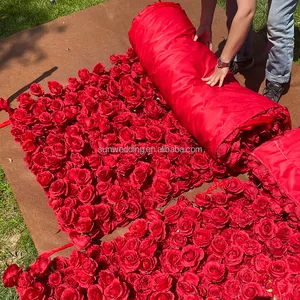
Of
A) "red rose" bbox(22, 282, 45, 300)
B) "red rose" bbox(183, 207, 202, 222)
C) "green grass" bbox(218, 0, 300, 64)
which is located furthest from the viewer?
"green grass" bbox(218, 0, 300, 64)

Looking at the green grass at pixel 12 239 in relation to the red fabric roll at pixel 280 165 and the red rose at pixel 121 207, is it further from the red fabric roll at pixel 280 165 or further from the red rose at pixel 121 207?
the red fabric roll at pixel 280 165

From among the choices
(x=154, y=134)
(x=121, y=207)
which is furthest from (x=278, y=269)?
(x=154, y=134)

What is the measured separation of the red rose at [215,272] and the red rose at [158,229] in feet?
1.06

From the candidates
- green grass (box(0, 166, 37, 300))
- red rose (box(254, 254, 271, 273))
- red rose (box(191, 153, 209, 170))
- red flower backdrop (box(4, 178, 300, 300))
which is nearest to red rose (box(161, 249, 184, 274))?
red flower backdrop (box(4, 178, 300, 300))

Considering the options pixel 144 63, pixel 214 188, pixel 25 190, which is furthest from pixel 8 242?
pixel 144 63

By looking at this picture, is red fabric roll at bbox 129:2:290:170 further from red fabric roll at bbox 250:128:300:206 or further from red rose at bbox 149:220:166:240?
red rose at bbox 149:220:166:240

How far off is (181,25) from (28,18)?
2.16 meters

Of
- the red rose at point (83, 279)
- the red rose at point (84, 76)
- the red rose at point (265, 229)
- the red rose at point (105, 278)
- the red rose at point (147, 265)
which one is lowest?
the red rose at point (265, 229)

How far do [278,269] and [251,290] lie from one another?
8.8 inches

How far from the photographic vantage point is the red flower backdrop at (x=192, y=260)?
2.07 m

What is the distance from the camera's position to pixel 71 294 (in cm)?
200

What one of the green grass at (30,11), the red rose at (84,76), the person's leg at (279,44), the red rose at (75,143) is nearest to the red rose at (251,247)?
the red rose at (75,143)

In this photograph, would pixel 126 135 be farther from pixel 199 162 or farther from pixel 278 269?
pixel 278 269

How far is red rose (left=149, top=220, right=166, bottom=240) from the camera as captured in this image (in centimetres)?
231
